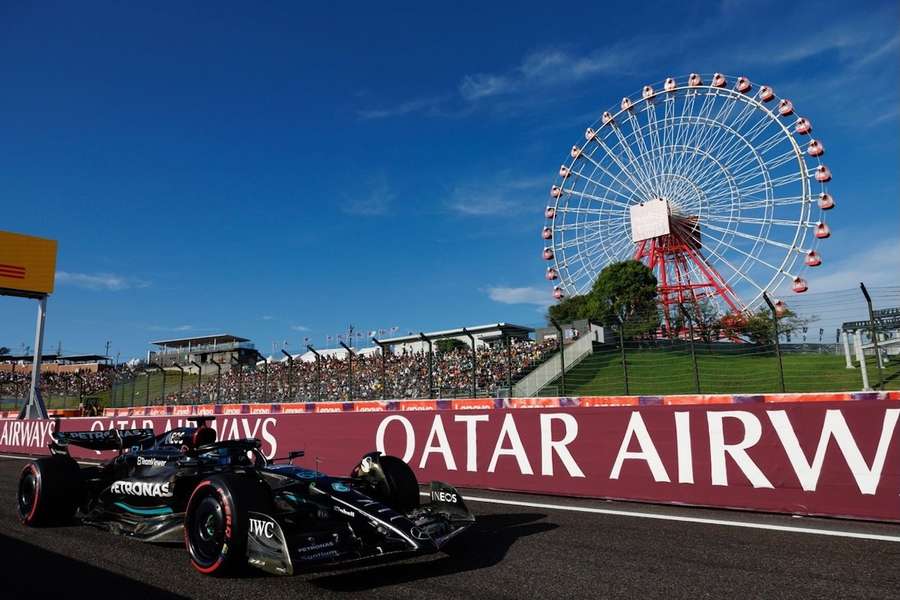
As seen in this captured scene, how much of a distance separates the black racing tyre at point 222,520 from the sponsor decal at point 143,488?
0.85 m

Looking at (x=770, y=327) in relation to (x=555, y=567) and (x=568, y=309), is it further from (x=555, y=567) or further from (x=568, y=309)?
(x=568, y=309)

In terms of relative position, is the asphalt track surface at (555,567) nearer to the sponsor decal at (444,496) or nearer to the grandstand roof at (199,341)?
the sponsor decal at (444,496)

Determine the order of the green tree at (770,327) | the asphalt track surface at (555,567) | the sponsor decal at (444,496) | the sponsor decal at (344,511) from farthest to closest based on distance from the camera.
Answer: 1. the green tree at (770,327)
2. the sponsor decal at (444,496)
3. the sponsor decal at (344,511)
4. the asphalt track surface at (555,567)

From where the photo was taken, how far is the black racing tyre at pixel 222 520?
13.7 ft

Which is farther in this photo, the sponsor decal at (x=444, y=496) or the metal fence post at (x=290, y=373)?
the metal fence post at (x=290, y=373)

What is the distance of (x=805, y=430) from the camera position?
19.6 feet

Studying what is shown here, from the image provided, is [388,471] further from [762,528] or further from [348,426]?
[348,426]

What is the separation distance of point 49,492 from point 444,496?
4161mm

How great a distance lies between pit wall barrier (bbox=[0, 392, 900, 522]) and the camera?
18.7 ft

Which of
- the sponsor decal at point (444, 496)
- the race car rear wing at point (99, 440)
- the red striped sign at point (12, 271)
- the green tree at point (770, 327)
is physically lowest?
the sponsor decal at point (444, 496)

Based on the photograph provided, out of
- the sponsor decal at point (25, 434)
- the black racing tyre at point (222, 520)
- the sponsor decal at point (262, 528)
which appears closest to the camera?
the sponsor decal at point (262, 528)

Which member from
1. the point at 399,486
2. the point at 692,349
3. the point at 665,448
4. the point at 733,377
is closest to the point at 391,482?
the point at 399,486

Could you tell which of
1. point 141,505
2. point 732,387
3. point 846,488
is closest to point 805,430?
point 846,488

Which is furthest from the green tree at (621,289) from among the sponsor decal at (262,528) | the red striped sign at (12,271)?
the sponsor decal at (262,528)
